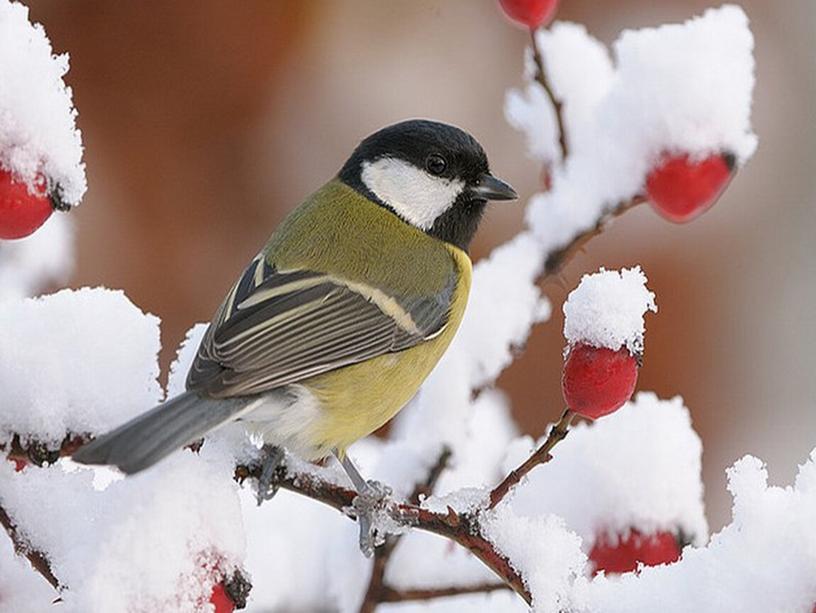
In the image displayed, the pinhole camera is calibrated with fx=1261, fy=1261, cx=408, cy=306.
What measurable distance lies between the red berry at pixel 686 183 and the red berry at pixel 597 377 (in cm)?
40

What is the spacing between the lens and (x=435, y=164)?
1482mm

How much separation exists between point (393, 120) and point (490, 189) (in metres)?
1.29

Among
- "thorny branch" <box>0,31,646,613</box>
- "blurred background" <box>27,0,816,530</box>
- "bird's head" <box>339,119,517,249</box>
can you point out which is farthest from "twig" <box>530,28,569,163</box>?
"blurred background" <box>27,0,816,530</box>

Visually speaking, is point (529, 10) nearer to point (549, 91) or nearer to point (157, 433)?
point (549, 91)

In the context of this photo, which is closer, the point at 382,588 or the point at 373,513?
the point at 373,513

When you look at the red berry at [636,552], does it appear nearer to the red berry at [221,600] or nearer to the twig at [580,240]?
the twig at [580,240]

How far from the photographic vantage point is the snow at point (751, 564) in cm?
71

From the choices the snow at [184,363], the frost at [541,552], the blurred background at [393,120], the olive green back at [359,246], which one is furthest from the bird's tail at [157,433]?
the blurred background at [393,120]

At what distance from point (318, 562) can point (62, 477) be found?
52 cm

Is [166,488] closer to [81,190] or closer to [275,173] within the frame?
[81,190]

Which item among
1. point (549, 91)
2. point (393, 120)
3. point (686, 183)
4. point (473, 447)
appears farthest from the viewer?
point (393, 120)

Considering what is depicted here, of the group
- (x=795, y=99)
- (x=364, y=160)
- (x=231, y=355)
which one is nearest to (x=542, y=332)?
(x=795, y=99)

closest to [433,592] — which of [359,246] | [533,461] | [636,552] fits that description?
[636,552]

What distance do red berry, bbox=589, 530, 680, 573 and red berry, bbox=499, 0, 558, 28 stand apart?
0.54m
